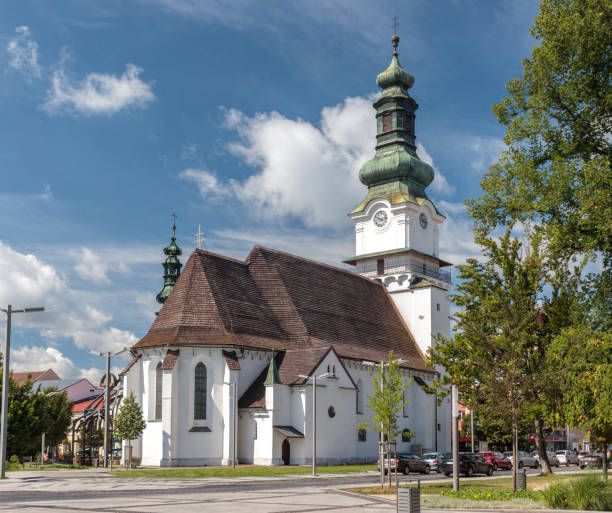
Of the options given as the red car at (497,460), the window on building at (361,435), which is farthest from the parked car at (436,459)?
the window on building at (361,435)

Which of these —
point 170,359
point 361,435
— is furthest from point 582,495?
point 361,435

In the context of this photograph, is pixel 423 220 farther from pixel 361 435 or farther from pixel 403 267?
pixel 361 435

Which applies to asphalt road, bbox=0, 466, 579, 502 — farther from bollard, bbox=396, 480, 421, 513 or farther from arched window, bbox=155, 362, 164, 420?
bollard, bbox=396, 480, 421, 513

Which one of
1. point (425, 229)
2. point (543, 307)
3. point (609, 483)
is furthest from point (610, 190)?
point (425, 229)

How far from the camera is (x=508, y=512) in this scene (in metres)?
19.0

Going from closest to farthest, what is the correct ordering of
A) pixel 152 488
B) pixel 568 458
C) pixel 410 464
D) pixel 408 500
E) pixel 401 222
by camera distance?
pixel 408 500 → pixel 152 488 → pixel 410 464 → pixel 568 458 → pixel 401 222

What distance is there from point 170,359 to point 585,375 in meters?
29.6

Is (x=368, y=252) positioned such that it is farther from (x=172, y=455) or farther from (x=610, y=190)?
(x=610, y=190)

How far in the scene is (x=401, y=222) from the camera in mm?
69375

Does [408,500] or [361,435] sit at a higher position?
[408,500]

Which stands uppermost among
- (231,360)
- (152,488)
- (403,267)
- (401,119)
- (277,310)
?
(401,119)

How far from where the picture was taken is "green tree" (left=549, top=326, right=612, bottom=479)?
888 inches

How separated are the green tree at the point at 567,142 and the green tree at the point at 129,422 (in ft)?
92.7

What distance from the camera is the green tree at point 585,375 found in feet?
74.0
